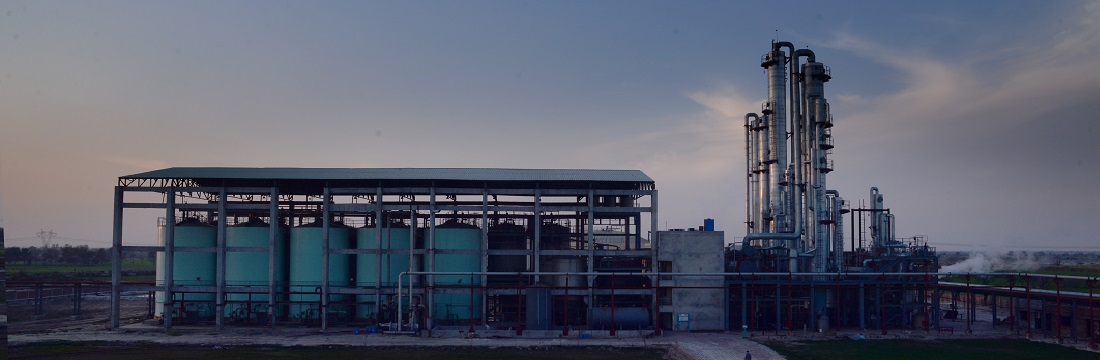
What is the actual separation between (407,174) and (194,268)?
57.8 feet

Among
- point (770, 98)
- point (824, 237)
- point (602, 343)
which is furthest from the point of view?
point (770, 98)

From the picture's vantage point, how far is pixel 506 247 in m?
59.3

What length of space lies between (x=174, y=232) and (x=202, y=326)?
7556 mm

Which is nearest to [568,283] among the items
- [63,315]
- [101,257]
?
[63,315]

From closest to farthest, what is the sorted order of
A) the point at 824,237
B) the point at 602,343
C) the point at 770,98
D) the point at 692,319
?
the point at 602,343
the point at 692,319
the point at 824,237
the point at 770,98

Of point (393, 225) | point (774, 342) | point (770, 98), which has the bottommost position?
point (774, 342)

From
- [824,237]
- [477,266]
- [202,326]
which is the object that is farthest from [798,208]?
[202,326]

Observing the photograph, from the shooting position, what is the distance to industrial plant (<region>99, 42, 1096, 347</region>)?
54.2m

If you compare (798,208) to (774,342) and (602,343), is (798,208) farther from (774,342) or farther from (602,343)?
(602,343)

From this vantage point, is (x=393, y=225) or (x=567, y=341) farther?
(x=393, y=225)

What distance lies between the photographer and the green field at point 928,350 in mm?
42281

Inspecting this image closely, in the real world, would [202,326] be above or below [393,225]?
below

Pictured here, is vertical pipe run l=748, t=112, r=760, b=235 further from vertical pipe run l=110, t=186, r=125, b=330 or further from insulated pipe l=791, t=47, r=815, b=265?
vertical pipe run l=110, t=186, r=125, b=330

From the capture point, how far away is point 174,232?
5669 centimetres
